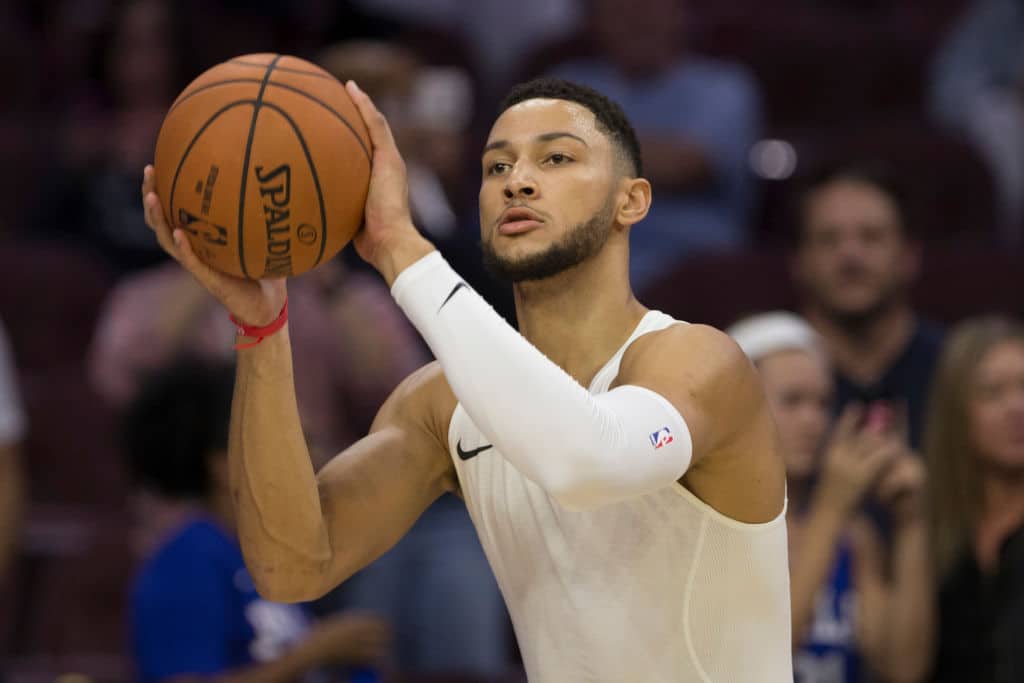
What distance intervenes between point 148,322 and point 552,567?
338 cm

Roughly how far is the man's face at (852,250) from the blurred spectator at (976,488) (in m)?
0.72

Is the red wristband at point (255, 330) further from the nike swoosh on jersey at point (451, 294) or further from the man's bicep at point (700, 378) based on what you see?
the man's bicep at point (700, 378)

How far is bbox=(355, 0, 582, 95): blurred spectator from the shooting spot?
9219 mm

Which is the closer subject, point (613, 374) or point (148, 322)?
point (613, 374)

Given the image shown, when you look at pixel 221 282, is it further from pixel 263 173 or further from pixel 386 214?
pixel 386 214

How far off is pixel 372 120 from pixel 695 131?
15.4 feet

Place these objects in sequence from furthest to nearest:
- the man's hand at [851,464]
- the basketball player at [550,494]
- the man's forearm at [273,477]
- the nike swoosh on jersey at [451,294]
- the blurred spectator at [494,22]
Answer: the blurred spectator at [494,22] → the man's hand at [851,464] → the man's forearm at [273,477] → the basketball player at [550,494] → the nike swoosh on jersey at [451,294]

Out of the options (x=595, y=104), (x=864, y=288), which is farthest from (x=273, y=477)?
(x=864, y=288)

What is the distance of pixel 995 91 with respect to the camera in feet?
28.7

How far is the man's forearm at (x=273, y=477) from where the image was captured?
3.40m

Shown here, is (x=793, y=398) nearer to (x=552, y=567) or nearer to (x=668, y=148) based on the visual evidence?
(x=552, y=567)

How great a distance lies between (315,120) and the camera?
328 centimetres

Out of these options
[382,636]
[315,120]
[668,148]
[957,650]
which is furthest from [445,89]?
[315,120]

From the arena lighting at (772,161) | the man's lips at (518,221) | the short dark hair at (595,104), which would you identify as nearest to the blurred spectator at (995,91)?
the arena lighting at (772,161)
